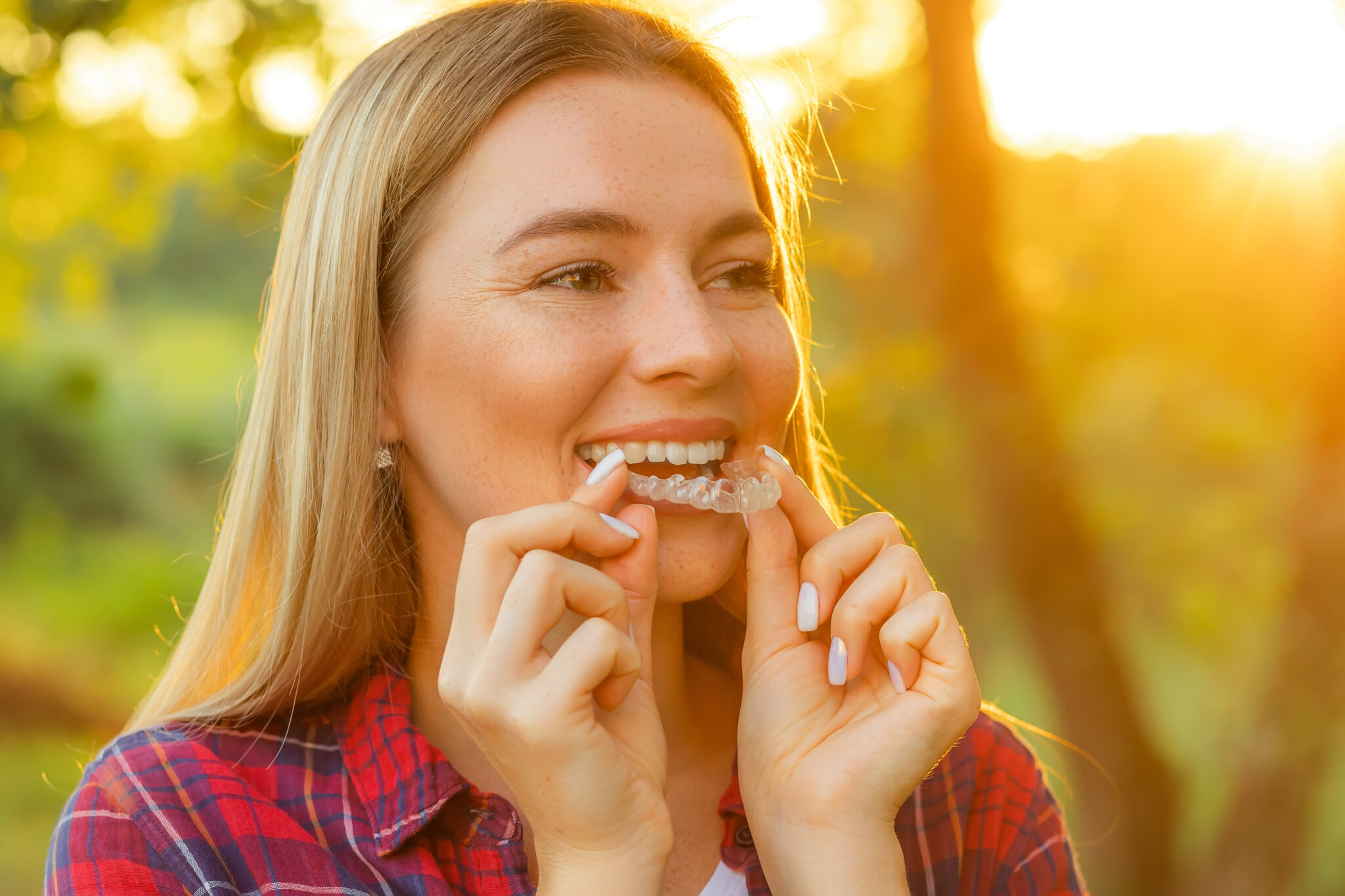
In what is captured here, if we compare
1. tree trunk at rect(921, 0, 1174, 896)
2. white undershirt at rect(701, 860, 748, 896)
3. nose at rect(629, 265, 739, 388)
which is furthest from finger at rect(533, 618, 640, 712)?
tree trunk at rect(921, 0, 1174, 896)

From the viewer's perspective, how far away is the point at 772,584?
1989mm

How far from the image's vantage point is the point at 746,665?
2010 millimetres

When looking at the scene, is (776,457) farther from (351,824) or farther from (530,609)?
(351,824)

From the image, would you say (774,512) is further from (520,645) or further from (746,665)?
(520,645)

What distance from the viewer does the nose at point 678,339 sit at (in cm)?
179

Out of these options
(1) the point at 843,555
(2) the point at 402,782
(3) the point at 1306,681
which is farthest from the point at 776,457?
(3) the point at 1306,681

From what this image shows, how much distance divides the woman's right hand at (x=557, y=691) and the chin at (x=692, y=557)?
22 centimetres

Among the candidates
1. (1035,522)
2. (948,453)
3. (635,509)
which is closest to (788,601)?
(635,509)

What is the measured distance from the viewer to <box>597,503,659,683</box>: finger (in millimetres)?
1752

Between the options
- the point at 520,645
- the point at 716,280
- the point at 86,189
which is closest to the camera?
the point at 520,645

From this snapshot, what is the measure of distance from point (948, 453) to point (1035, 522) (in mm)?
856

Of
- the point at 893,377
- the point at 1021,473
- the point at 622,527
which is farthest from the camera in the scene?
the point at 893,377

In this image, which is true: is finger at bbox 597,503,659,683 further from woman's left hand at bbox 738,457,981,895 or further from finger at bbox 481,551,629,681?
woman's left hand at bbox 738,457,981,895

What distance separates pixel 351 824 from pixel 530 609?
656 mm
